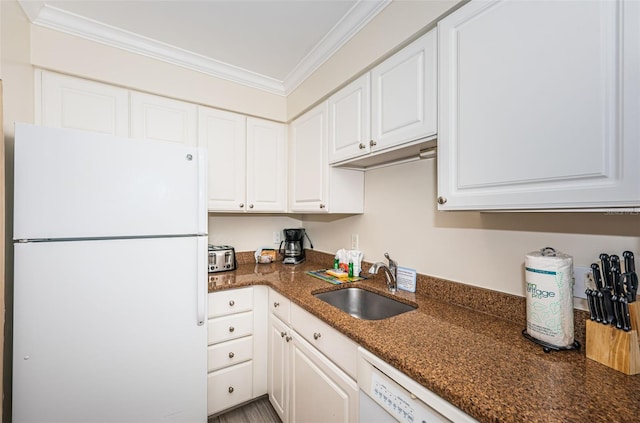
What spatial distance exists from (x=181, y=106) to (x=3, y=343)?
156cm

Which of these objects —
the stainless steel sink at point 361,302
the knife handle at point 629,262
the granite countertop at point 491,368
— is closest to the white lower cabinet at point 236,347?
the stainless steel sink at point 361,302

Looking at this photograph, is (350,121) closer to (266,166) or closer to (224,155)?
(266,166)

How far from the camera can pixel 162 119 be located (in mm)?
1836

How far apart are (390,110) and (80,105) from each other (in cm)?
183

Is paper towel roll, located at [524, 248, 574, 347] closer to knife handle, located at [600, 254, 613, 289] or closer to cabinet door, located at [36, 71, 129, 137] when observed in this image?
knife handle, located at [600, 254, 613, 289]

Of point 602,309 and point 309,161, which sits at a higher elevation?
point 309,161

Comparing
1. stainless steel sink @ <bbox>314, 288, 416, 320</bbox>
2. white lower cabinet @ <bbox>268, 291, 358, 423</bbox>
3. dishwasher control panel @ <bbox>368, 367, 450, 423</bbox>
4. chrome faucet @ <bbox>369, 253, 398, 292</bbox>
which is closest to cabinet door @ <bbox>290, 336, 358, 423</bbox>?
white lower cabinet @ <bbox>268, 291, 358, 423</bbox>

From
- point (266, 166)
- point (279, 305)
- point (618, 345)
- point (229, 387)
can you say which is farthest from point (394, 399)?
point (266, 166)

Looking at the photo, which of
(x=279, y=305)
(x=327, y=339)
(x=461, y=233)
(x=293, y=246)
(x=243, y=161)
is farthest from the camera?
(x=293, y=246)

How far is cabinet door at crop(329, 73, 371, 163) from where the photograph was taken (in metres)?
1.49

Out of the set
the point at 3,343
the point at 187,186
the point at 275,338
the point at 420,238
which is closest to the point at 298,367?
the point at 275,338

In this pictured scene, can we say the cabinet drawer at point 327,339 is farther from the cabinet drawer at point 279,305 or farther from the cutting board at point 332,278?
the cutting board at point 332,278

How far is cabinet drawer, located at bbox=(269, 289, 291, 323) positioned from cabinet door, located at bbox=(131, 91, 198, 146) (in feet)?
4.04

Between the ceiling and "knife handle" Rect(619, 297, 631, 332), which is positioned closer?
"knife handle" Rect(619, 297, 631, 332)
